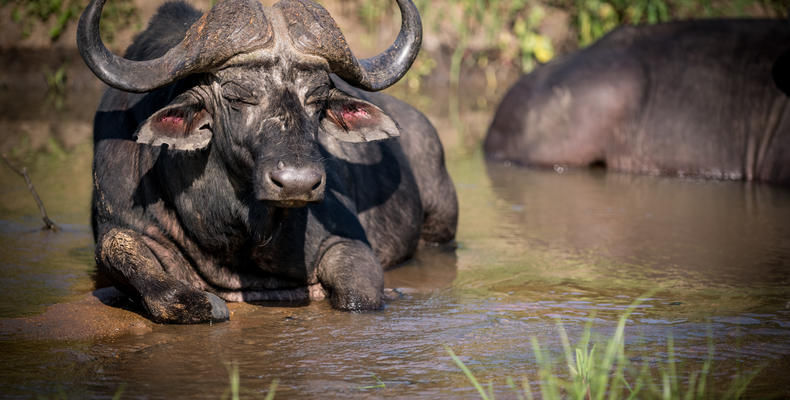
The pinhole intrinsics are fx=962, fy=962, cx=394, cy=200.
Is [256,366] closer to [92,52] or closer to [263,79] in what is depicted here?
[263,79]

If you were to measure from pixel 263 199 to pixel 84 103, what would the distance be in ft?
31.7

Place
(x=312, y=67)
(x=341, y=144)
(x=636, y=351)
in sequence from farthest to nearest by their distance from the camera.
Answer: (x=341, y=144), (x=312, y=67), (x=636, y=351)

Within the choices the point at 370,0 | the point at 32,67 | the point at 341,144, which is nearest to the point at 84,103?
the point at 32,67

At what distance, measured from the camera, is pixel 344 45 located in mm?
4445

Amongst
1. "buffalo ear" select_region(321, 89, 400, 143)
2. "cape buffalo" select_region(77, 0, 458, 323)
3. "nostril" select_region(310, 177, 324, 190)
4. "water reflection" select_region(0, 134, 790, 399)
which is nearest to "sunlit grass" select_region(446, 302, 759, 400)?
"water reflection" select_region(0, 134, 790, 399)

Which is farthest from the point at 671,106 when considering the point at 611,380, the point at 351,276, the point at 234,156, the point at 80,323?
the point at 80,323

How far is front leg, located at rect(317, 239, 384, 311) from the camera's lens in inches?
185

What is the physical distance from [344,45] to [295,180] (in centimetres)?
78

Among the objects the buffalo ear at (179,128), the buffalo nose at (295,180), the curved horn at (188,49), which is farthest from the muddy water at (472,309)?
the curved horn at (188,49)

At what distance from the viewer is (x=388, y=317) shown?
4.57 m

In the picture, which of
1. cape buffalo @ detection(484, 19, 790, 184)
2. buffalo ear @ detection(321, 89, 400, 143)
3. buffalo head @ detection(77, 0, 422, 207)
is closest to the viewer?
buffalo head @ detection(77, 0, 422, 207)

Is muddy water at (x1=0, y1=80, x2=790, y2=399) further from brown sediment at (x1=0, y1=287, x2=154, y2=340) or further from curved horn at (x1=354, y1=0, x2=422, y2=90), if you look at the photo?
curved horn at (x1=354, y1=0, x2=422, y2=90)

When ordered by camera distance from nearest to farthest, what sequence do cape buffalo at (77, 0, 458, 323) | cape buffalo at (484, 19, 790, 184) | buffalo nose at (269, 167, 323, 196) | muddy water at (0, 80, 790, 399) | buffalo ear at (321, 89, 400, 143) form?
1. muddy water at (0, 80, 790, 399)
2. buffalo nose at (269, 167, 323, 196)
3. cape buffalo at (77, 0, 458, 323)
4. buffalo ear at (321, 89, 400, 143)
5. cape buffalo at (484, 19, 790, 184)

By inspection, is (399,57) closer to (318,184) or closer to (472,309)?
(318,184)
